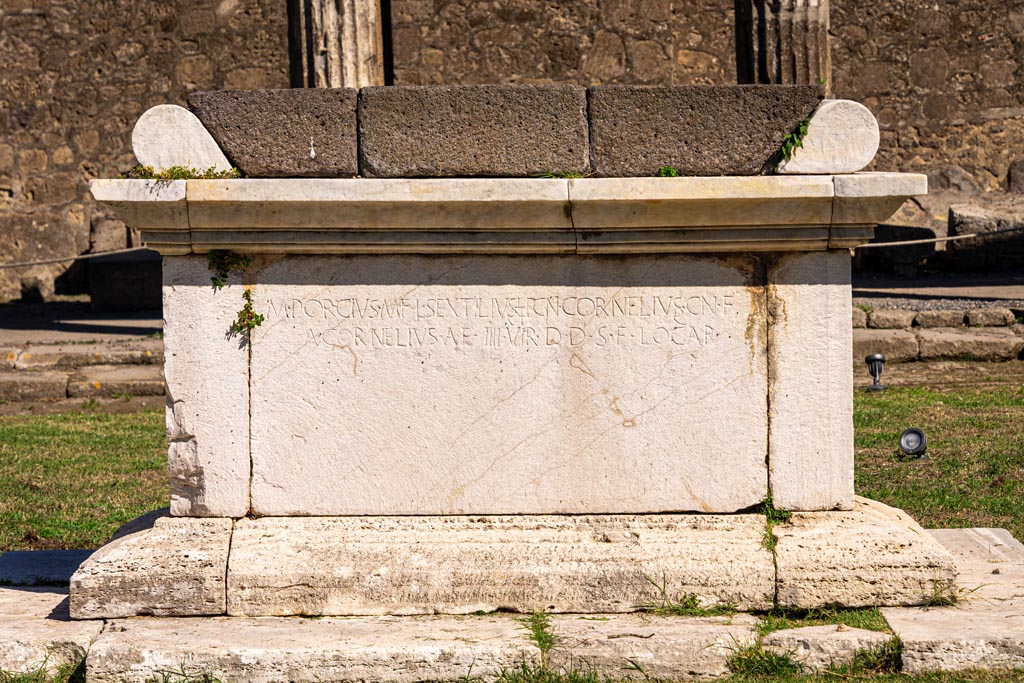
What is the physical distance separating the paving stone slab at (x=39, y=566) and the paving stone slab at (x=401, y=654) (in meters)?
0.86

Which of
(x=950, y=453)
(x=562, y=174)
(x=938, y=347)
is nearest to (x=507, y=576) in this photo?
(x=562, y=174)

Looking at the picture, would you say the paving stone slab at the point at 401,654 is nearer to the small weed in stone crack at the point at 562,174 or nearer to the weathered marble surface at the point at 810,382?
the weathered marble surface at the point at 810,382

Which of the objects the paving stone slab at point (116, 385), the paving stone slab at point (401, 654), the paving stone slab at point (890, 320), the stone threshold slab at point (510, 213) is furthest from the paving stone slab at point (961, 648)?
the paving stone slab at point (116, 385)

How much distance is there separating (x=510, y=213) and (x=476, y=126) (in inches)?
10.7

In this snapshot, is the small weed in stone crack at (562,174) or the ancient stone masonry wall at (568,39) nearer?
the small weed in stone crack at (562,174)

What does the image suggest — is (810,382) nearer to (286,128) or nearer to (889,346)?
(286,128)

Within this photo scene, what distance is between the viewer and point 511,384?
355 centimetres

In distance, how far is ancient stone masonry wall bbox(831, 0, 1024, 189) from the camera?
43.1ft

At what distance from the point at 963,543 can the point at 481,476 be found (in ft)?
5.54

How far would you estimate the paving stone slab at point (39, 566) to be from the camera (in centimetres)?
400

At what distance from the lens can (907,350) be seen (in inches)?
327

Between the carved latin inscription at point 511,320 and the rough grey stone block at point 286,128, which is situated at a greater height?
the rough grey stone block at point 286,128

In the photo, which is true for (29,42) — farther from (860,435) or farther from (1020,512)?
(1020,512)

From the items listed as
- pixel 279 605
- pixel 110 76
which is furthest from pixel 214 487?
pixel 110 76
